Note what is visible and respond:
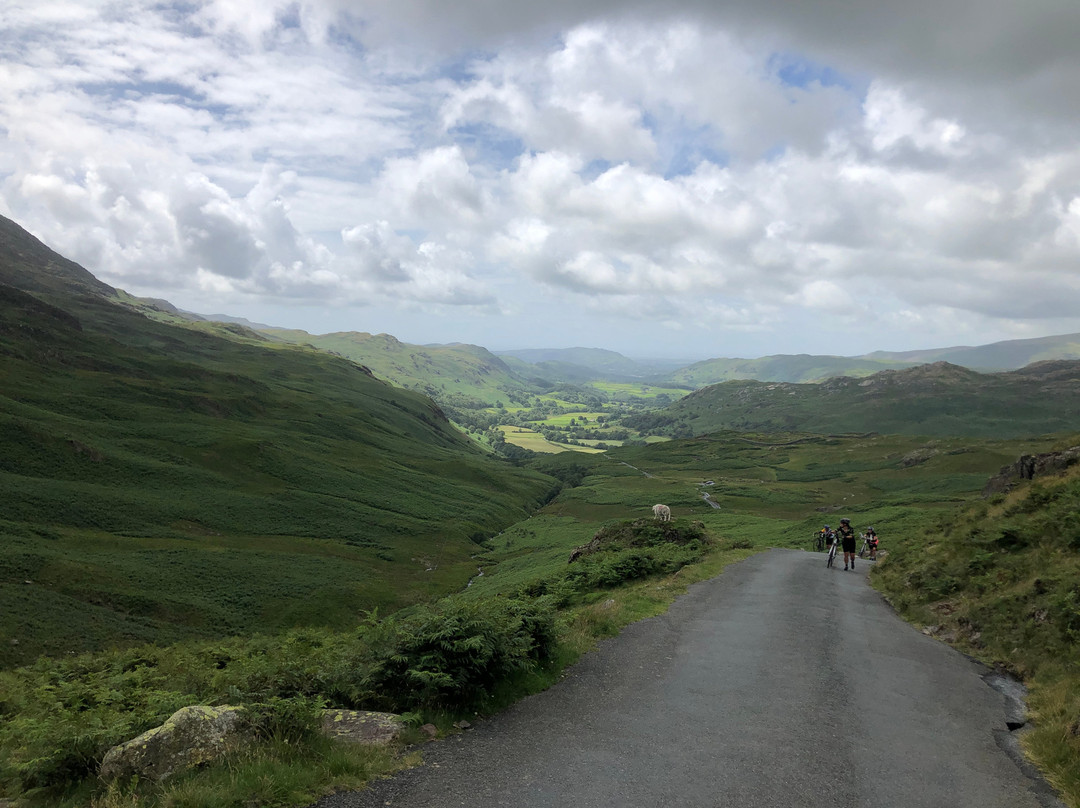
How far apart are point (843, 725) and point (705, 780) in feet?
15.6

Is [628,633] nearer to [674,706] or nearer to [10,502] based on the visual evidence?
[674,706]

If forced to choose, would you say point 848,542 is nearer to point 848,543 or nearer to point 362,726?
point 848,543

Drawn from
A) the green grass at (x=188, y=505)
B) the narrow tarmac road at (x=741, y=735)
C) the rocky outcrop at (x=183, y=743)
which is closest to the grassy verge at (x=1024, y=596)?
the narrow tarmac road at (x=741, y=735)

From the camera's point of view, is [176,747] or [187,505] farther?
[187,505]

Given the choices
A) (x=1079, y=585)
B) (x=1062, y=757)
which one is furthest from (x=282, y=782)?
(x=1079, y=585)

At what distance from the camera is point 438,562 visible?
11012 cm

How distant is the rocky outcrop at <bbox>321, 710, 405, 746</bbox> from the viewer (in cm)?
1130

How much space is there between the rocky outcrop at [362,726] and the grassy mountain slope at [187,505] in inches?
2143

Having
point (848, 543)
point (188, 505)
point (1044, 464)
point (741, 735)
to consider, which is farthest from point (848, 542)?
point (188, 505)

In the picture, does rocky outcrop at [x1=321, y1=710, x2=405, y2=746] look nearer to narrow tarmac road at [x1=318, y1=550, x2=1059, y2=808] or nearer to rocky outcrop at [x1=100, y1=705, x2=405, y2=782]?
rocky outcrop at [x1=100, y1=705, x2=405, y2=782]

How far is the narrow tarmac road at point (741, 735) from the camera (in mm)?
10125

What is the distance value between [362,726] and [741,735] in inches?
329

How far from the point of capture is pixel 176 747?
9789 millimetres

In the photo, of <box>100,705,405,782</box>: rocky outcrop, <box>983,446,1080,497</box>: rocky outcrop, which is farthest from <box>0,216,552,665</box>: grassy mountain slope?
<box>983,446,1080,497</box>: rocky outcrop
